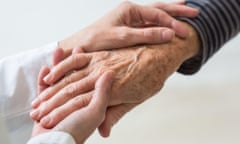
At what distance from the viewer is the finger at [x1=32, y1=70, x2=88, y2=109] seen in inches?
33.6

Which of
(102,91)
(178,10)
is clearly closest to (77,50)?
(102,91)

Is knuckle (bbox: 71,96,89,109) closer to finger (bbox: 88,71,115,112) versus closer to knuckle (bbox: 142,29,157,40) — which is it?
finger (bbox: 88,71,115,112)

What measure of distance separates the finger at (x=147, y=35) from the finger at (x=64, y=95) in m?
0.12

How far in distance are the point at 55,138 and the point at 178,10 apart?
1.43 feet

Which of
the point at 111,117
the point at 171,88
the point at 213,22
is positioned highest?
the point at 213,22

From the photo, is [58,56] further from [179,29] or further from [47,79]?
[179,29]

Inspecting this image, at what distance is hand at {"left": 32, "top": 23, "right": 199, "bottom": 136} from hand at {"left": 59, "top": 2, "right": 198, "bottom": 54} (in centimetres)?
2

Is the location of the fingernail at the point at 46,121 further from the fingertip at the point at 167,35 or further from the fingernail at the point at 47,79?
the fingertip at the point at 167,35

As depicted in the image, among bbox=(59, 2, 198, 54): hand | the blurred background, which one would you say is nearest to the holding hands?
bbox=(59, 2, 198, 54): hand

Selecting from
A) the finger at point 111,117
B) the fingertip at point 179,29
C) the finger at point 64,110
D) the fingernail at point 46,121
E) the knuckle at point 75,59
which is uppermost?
the fingertip at point 179,29

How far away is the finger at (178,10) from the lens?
0.93m

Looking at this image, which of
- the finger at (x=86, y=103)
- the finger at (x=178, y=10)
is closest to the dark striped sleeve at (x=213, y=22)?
the finger at (x=178, y=10)

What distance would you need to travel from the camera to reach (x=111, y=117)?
0.85 m

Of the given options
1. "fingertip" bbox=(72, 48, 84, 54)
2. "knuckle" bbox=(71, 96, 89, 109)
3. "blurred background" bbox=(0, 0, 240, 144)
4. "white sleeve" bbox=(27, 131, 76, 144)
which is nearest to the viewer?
"white sleeve" bbox=(27, 131, 76, 144)
